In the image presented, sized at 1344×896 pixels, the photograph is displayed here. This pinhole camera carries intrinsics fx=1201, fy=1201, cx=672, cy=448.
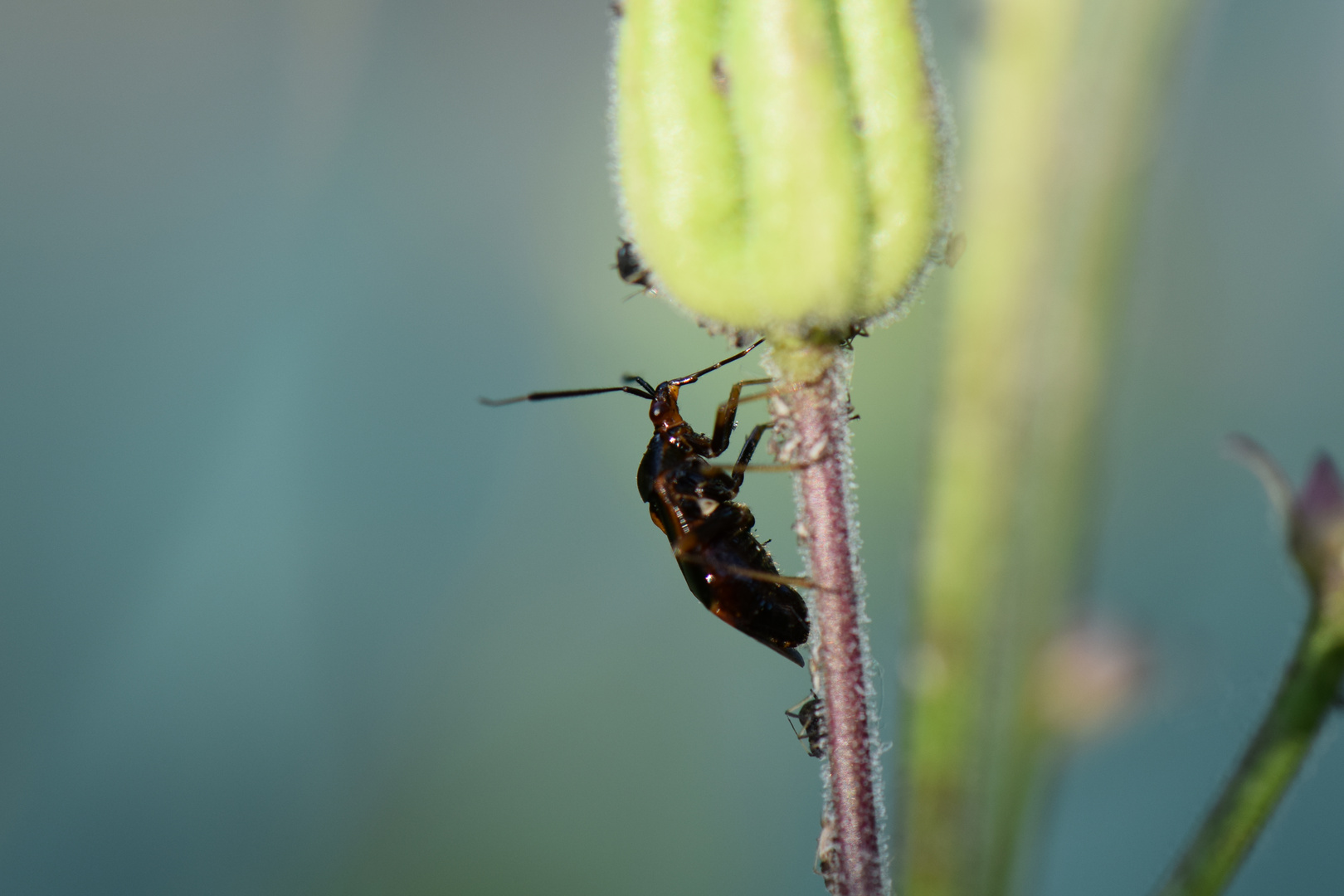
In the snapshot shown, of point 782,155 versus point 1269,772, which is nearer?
point 782,155

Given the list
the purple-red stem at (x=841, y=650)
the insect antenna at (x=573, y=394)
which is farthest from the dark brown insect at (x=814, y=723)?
the insect antenna at (x=573, y=394)

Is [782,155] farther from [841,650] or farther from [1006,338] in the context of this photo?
[1006,338]

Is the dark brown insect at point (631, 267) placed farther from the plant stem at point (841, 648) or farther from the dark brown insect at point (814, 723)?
the dark brown insect at point (814, 723)

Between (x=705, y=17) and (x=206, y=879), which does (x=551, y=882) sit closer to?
(x=206, y=879)

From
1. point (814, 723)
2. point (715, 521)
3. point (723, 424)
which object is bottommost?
point (814, 723)

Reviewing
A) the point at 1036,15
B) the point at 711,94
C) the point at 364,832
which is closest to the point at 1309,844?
the point at 364,832

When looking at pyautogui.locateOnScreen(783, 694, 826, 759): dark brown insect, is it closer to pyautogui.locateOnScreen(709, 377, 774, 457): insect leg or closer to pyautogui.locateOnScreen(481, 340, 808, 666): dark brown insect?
pyautogui.locateOnScreen(481, 340, 808, 666): dark brown insect

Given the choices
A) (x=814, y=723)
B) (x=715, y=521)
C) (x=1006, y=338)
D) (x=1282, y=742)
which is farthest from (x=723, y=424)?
(x=1282, y=742)
